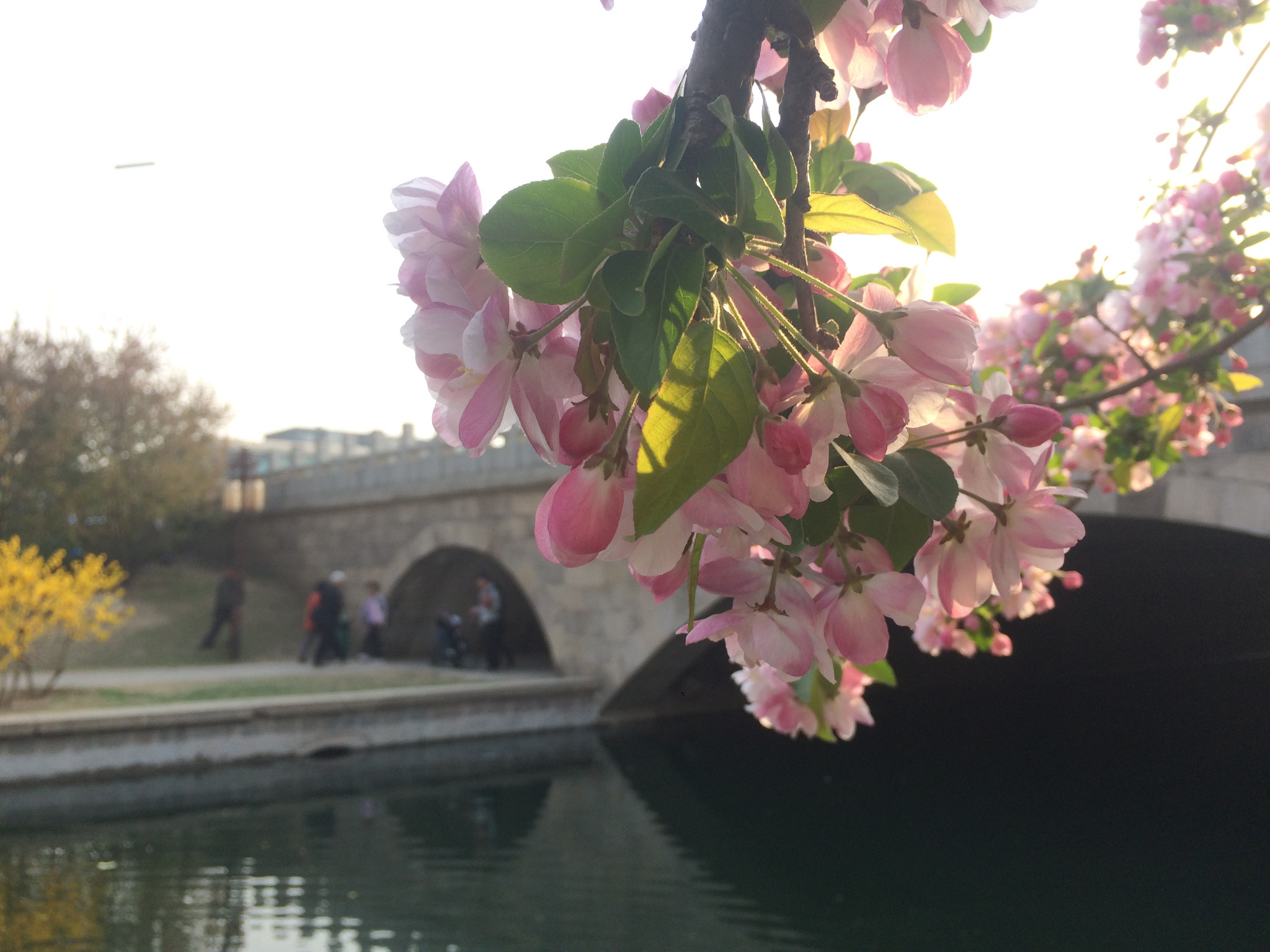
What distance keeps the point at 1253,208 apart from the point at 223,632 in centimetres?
1475

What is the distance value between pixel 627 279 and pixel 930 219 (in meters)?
0.38

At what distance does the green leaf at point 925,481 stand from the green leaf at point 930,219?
0.78 feet

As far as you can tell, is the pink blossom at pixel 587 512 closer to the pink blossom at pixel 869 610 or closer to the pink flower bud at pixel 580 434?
the pink flower bud at pixel 580 434

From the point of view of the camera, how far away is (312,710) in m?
8.66

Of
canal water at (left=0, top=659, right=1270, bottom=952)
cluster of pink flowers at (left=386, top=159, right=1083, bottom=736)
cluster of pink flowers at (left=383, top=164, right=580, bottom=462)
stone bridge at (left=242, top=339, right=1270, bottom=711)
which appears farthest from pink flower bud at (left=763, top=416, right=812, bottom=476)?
stone bridge at (left=242, top=339, right=1270, bottom=711)

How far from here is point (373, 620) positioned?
13.8m

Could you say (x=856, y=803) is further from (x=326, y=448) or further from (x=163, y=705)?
(x=326, y=448)

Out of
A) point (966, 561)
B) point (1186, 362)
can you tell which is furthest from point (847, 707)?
point (1186, 362)

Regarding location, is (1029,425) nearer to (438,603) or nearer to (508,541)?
(508,541)

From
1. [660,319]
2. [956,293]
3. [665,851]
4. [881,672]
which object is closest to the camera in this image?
[660,319]

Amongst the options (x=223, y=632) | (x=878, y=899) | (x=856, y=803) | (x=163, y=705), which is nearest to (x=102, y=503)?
(x=223, y=632)

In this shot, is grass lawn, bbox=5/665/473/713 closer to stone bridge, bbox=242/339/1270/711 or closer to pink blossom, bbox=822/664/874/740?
stone bridge, bbox=242/339/1270/711

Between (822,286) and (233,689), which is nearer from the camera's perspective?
(822,286)

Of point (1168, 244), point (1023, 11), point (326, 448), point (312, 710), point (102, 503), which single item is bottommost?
point (312, 710)
